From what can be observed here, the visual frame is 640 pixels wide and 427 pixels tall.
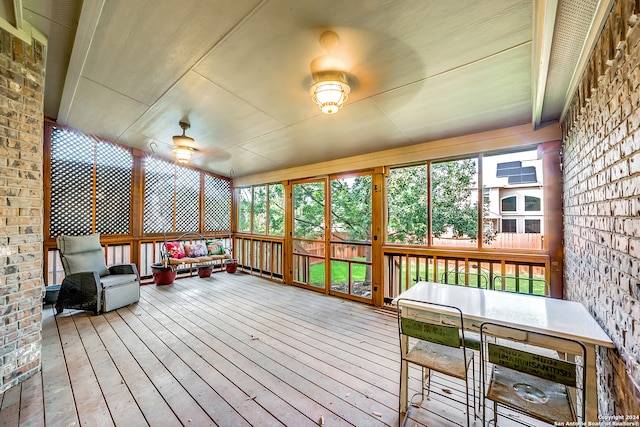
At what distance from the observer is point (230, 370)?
2256 mm

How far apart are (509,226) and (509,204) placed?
0.85 feet

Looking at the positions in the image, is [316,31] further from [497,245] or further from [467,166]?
[497,245]

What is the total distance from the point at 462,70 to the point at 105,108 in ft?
14.2

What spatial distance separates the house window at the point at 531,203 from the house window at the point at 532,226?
0.12 metres

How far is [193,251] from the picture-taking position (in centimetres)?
558

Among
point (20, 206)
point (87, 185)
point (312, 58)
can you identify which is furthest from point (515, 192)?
point (87, 185)

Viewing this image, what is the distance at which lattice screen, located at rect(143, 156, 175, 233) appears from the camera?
5.34 m

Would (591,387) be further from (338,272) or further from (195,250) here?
(195,250)

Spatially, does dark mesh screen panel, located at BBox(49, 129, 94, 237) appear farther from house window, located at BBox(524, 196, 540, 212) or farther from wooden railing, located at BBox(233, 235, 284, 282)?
house window, located at BBox(524, 196, 540, 212)

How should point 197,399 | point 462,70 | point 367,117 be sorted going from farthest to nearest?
point 367,117 → point 462,70 → point 197,399

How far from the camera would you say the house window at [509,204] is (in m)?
2.98

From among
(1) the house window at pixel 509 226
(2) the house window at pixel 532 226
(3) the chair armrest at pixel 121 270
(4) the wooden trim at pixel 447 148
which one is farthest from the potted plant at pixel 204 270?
(2) the house window at pixel 532 226

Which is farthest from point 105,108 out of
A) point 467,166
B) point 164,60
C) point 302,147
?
point 467,166

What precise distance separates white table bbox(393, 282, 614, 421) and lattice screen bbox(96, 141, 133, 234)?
542 centimetres
